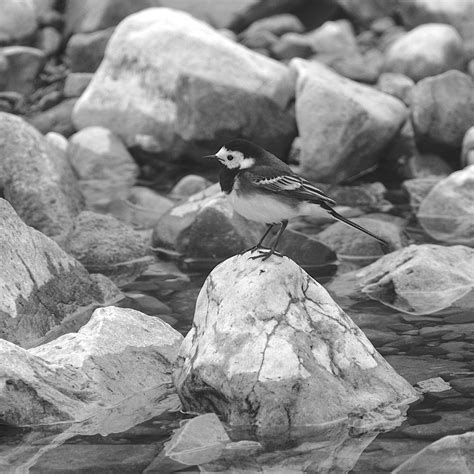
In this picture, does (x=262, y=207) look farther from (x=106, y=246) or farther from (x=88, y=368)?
(x=106, y=246)

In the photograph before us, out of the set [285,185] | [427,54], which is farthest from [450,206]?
[285,185]

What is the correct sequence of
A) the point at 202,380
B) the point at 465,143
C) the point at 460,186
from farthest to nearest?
the point at 465,143
the point at 460,186
the point at 202,380

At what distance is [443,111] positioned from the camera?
1523 centimetres

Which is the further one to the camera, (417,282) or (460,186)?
(460,186)

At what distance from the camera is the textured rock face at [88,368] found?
718cm

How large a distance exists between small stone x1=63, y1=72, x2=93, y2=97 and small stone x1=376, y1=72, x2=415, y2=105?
540cm

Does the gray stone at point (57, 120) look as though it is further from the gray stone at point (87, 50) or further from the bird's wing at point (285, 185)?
the bird's wing at point (285, 185)

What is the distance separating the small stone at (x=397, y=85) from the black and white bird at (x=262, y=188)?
936 centimetres

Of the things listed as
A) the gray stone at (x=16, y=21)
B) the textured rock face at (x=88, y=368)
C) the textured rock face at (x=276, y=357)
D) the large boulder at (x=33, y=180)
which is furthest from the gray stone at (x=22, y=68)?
the textured rock face at (x=276, y=357)

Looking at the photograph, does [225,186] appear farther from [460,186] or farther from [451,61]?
[451,61]

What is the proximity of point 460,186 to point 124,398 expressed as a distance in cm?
705

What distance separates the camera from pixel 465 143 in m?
15.0

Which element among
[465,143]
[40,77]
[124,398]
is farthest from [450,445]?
[40,77]

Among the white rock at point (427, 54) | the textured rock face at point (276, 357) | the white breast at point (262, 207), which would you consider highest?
the white breast at point (262, 207)
